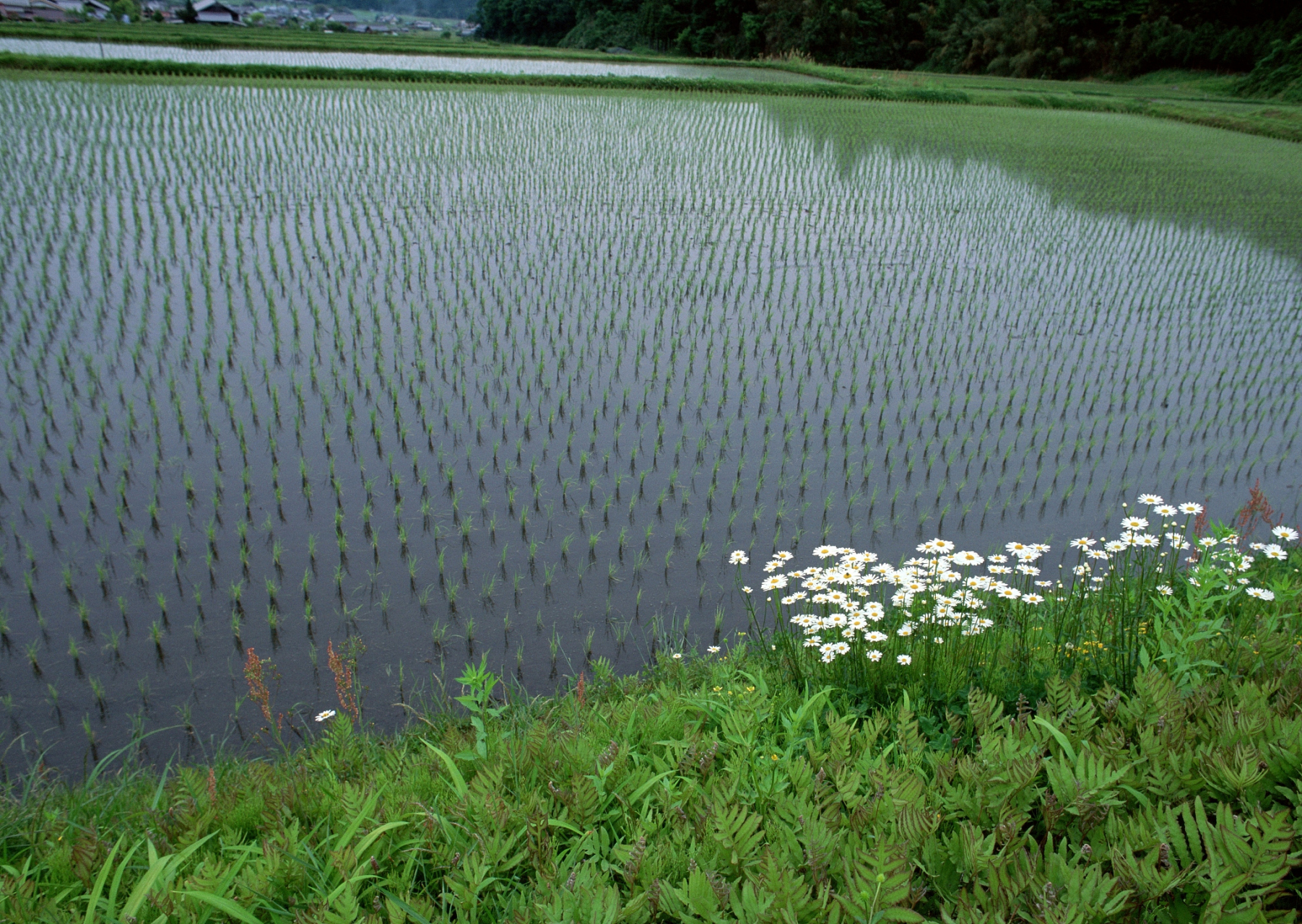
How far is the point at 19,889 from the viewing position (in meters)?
1.39

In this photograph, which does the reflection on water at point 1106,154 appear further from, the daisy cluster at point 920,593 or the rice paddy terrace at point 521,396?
the daisy cluster at point 920,593

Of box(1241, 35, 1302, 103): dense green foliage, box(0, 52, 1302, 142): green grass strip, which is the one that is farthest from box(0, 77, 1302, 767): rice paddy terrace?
box(1241, 35, 1302, 103): dense green foliage

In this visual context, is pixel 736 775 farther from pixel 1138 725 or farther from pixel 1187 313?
pixel 1187 313

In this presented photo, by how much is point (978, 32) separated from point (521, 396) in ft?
118

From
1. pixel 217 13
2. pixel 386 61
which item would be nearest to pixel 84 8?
pixel 217 13

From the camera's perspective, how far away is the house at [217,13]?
152ft

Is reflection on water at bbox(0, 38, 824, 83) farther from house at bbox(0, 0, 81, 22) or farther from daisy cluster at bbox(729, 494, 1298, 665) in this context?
house at bbox(0, 0, 81, 22)

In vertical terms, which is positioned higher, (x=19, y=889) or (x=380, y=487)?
(x=19, y=889)

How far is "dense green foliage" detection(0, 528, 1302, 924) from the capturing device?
123 cm

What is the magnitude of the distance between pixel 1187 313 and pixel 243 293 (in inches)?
312

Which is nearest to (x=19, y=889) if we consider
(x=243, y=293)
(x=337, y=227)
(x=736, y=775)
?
(x=736, y=775)

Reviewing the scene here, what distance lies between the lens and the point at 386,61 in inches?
798

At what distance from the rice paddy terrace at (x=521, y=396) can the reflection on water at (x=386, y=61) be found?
8.83 metres

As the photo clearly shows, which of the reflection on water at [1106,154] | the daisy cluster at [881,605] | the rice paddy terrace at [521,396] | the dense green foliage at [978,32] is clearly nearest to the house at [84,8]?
the dense green foliage at [978,32]
